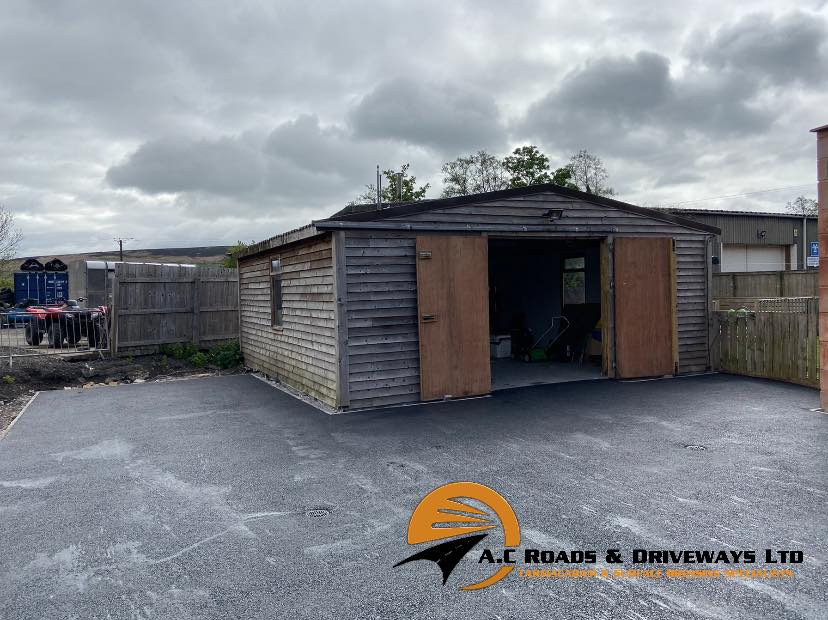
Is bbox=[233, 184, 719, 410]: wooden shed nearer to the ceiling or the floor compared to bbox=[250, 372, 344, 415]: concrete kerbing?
nearer to the ceiling

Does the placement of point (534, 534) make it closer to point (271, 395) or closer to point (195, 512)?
point (195, 512)

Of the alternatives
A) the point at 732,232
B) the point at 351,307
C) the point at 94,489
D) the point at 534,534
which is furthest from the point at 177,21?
the point at 732,232

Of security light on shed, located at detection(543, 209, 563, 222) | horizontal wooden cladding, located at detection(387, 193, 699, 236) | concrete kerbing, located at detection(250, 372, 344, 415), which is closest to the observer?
concrete kerbing, located at detection(250, 372, 344, 415)

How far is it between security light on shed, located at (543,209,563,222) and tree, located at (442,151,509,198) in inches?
1009

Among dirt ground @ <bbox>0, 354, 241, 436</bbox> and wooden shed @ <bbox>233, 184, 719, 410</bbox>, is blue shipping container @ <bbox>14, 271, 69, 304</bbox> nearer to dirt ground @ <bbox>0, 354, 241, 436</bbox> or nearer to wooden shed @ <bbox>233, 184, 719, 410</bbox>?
dirt ground @ <bbox>0, 354, 241, 436</bbox>

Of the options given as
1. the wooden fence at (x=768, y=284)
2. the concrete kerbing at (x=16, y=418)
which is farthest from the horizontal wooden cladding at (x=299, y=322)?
the wooden fence at (x=768, y=284)

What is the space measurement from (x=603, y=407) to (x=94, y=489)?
18.9ft

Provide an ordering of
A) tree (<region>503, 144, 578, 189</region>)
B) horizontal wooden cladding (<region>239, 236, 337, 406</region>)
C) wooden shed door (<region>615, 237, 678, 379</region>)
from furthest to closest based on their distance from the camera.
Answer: tree (<region>503, 144, 578, 189</region>)
wooden shed door (<region>615, 237, 678, 379</region>)
horizontal wooden cladding (<region>239, 236, 337, 406</region>)

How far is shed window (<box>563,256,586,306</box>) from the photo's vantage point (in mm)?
11977

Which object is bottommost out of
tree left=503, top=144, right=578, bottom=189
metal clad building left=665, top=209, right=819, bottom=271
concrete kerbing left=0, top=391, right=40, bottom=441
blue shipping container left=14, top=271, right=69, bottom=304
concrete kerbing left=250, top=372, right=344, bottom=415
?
concrete kerbing left=0, top=391, right=40, bottom=441

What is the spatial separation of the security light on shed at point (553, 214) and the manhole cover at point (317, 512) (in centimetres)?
611

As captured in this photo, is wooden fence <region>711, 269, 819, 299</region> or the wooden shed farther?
wooden fence <region>711, 269, 819, 299</region>

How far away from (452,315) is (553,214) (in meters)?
2.35

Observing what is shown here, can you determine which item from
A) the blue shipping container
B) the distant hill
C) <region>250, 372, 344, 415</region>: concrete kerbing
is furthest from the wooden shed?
the distant hill
